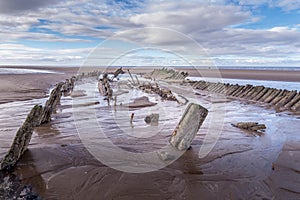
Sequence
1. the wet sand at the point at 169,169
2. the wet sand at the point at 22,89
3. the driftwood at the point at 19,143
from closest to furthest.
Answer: the wet sand at the point at 169,169, the driftwood at the point at 19,143, the wet sand at the point at 22,89

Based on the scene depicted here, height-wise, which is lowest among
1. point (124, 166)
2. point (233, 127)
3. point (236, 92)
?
point (236, 92)

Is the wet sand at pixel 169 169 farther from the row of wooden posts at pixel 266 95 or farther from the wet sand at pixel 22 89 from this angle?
the wet sand at pixel 22 89

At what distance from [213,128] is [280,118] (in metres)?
4.54

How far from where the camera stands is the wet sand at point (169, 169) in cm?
479

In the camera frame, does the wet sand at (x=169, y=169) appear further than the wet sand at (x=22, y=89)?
No

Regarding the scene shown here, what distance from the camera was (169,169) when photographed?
19.0 feet

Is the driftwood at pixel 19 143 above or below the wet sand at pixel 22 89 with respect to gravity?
above

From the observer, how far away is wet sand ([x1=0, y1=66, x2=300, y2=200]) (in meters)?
4.79

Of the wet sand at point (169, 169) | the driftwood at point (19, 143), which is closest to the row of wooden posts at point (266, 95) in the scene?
the wet sand at point (169, 169)

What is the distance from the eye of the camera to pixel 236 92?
21.8m

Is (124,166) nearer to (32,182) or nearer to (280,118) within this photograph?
(32,182)

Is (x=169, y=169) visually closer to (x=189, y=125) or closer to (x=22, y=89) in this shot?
(x=189, y=125)

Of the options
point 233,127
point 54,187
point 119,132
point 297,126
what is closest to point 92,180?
point 54,187

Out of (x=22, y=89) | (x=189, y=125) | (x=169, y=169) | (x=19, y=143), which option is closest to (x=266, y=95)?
(x=189, y=125)
